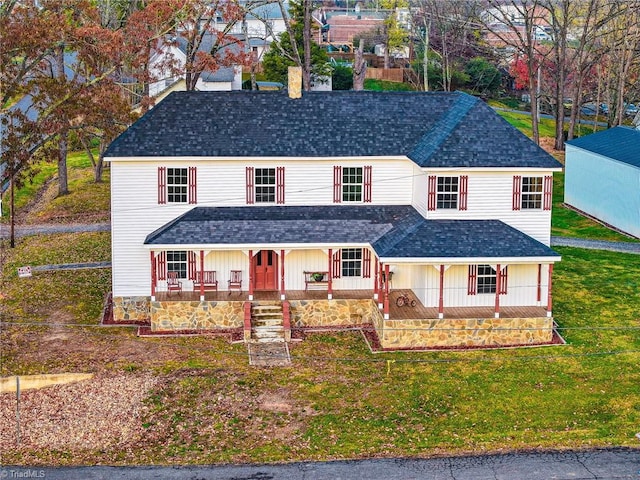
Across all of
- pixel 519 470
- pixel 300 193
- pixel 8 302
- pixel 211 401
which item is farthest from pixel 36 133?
pixel 519 470

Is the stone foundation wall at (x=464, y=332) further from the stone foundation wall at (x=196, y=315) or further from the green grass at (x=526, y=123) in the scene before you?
the green grass at (x=526, y=123)

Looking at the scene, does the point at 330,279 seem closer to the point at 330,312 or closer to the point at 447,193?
the point at 330,312

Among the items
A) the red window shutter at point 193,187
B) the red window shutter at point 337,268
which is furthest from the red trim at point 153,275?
the red window shutter at point 337,268

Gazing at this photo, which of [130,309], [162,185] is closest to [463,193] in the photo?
[162,185]

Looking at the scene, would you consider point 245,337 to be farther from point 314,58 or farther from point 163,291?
point 314,58

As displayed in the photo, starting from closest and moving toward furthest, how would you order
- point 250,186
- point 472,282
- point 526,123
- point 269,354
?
point 269,354, point 472,282, point 250,186, point 526,123
